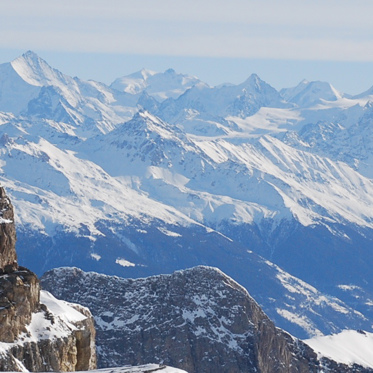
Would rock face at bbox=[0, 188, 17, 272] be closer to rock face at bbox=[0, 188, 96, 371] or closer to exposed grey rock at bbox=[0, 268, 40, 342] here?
rock face at bbox=[0, 188, 96, 371]

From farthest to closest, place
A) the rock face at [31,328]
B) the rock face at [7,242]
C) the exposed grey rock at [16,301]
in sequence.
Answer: the rock face at [7,242] → the exposed grey rock at [16,301] → the rock face at [31,328]

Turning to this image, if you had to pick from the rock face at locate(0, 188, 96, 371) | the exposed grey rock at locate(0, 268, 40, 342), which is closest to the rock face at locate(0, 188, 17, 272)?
the rock face at locate(0, 188, 96, 371)

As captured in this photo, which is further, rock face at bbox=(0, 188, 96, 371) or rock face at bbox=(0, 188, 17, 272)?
rock face at bbox=(0, 188, 17, 272)

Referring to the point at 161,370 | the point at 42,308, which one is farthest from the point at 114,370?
the point at 42,308

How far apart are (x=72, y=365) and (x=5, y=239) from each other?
12062mm

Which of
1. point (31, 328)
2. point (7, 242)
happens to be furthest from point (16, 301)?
point (7, 242)

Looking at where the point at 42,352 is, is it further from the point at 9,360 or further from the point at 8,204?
the point at 8,204

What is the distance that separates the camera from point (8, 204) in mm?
118125

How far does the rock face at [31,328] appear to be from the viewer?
4112 inches

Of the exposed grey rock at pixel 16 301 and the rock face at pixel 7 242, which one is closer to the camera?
the exposed grey rock at pixel 16 301

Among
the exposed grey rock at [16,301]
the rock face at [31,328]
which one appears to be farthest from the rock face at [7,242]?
the exposed grey rock at [16,301]

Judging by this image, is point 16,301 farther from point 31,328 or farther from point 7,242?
point 7,242

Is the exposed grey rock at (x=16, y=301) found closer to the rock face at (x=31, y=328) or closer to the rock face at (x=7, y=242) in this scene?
the rock face at (x=31, y=328)

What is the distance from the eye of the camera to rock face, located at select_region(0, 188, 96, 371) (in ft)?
343
